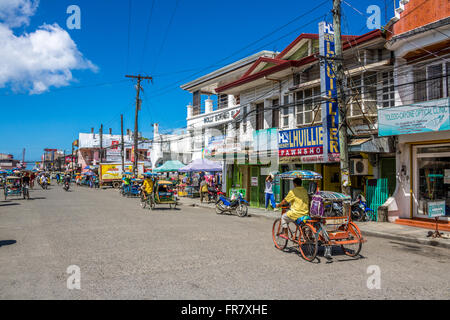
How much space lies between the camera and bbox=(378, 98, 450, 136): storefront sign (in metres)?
11.2

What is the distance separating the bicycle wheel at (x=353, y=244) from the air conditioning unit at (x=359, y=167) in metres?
7.11

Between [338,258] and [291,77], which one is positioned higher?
[291,77]

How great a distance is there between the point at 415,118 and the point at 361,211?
164 inches

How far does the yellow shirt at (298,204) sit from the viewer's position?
797cm

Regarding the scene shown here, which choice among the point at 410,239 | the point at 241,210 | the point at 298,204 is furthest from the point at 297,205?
the point at 241,210

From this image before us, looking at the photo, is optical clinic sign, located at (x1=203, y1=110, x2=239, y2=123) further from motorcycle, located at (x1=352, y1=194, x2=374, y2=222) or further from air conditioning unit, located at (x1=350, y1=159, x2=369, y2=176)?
motorcycle, located at (x1=352, y1=194, x2=374, y2=222)

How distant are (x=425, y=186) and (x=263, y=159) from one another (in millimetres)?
8239

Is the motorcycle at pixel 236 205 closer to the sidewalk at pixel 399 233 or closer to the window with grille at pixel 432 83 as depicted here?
the sidewalk at pixel 399 233

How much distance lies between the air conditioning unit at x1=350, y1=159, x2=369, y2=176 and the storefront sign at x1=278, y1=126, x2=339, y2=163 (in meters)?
0.70

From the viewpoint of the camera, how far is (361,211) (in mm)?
14000
